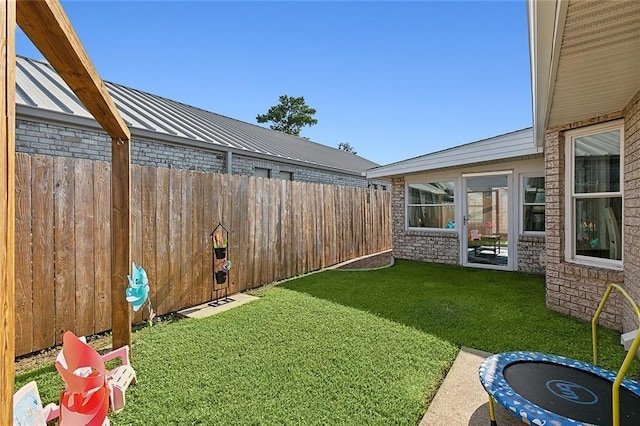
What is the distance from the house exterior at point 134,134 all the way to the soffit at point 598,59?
682cm

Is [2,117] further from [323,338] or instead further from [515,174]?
[515,174]

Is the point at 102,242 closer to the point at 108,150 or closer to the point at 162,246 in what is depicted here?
the point at 162,246

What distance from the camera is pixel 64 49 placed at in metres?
1.99

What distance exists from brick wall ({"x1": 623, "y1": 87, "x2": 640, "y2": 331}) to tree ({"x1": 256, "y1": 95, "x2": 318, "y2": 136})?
102 ft

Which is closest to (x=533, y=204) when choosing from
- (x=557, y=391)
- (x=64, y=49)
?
(x=557, y=391)

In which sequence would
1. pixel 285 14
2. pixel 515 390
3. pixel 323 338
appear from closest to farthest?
pixel 515 390 → pixel 323 338 → pixel 285 14

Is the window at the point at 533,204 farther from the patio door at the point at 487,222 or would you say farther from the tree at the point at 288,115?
the tree at the point at 288,115

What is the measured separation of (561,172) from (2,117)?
19.9 ft

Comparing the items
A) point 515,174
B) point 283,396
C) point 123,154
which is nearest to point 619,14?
point 283,396

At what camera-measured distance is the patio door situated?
8023 millimetres

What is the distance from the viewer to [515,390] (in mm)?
2191

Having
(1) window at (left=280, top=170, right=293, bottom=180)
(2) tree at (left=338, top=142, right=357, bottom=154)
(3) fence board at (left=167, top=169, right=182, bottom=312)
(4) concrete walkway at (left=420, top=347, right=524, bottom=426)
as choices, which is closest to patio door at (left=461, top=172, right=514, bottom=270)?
(1) window at (left=280, top=170, right=293, bottom=180)

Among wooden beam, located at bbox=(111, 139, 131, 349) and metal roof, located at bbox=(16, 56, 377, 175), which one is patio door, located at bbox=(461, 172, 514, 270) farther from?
wooden beam, located at bbox=(111, 139, 131, 349)

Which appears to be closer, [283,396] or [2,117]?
[2,117]
